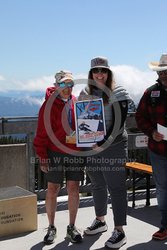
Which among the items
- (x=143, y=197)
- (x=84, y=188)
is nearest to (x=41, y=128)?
(x=84, y=188)

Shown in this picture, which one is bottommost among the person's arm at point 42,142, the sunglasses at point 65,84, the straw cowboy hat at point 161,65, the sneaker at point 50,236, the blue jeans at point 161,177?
the sneaker at point 50,236

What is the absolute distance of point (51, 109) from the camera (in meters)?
4.66

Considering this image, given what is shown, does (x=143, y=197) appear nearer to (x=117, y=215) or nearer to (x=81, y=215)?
(x=81, y=215)

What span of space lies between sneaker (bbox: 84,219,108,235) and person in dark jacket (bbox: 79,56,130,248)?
450 millimetres

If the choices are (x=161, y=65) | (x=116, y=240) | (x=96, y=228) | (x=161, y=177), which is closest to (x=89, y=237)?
(x=96, y=228)

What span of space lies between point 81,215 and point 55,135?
179 cm

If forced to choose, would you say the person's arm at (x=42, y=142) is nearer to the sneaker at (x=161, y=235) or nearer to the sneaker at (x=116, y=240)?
the sneaker at (x=116, y=240)

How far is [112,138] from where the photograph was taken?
15.0 ft

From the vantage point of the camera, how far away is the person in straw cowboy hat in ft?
14.9

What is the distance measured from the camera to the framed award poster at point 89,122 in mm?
4551

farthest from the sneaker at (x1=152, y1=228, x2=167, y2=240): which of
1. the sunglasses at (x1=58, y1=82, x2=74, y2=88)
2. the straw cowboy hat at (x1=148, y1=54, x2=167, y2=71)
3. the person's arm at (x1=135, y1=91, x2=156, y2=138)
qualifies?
the sunglasses at (x1=58, y1=82, x2=74, y2=88)

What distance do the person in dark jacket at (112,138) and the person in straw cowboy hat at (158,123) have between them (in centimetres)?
28

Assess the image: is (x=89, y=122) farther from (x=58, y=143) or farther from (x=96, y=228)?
(x=96, y=228)

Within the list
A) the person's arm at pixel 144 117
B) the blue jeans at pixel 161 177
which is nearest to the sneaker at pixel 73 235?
the blue jeans at pixel 161 177
